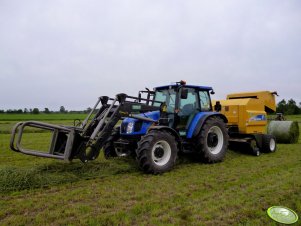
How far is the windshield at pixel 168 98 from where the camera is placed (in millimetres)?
7750

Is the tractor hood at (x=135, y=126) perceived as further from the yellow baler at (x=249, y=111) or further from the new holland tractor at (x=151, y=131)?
the yellow baler at (x=249, y=111)

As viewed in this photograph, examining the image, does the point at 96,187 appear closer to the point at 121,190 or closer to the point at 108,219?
the point at 121,190

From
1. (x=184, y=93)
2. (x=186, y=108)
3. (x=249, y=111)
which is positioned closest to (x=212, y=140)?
(x=186, y=108)

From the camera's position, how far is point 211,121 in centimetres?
805

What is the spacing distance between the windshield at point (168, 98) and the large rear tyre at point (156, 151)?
1.08 metres

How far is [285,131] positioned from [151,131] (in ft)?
26.0

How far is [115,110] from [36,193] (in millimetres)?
2383

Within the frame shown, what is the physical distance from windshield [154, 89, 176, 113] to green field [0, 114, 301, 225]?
158cm

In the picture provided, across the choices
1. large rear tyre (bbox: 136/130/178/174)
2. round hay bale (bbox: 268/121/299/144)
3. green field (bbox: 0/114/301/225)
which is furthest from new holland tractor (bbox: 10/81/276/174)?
round hay bale (bbox: 268/121/299/144)

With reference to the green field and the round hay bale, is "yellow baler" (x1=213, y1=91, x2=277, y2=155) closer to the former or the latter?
the green field

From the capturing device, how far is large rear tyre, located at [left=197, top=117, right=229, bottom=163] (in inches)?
303

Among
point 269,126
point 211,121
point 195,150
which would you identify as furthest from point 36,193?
point 269,126

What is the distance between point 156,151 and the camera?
6.73 meters

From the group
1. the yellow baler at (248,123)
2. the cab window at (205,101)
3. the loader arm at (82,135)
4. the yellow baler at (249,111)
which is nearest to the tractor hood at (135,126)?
the loader arm at (82,135)
